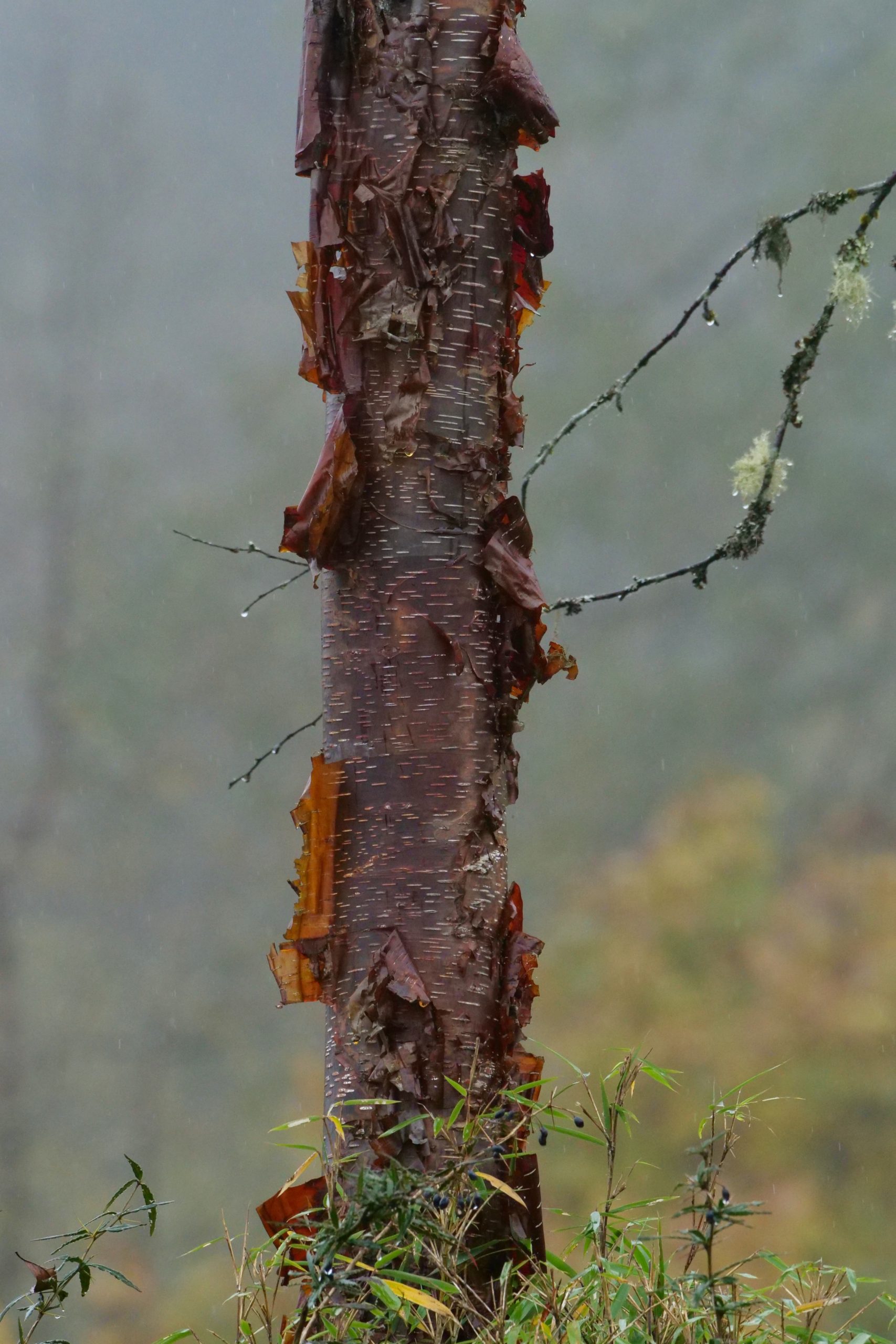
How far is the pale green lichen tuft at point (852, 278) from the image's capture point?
1.20 metres

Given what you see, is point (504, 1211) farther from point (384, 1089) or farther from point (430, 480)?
point (430, 480)

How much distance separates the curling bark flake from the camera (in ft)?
2.63

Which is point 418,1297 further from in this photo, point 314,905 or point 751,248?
point 751,248

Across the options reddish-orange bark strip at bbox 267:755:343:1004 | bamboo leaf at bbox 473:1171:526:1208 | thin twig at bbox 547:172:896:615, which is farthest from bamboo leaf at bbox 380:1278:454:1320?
thin twig at bbox 547:172:896:615

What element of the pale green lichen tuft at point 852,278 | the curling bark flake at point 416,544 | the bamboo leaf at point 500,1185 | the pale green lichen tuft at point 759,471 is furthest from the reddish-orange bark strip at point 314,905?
the pale green lichen tuft at point 852,278

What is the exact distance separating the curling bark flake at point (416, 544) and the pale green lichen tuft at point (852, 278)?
43cm

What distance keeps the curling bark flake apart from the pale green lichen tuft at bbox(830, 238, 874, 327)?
0.43 m

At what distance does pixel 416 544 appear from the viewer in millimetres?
839

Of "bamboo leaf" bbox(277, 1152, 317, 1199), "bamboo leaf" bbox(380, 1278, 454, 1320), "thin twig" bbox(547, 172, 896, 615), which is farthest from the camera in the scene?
"thin twig" bbox(547, 172, 896, 615)

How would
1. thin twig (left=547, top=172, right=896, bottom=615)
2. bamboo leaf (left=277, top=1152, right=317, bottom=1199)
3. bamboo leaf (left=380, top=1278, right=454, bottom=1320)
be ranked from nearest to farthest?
bamboo leaf (left=380, top=1278, right=454, bottom=1320)
bamboo leaf (left=277, top=1152, right=317, bottom=1199)
thin twig (left=547, top=172, right=896, bottom=615)

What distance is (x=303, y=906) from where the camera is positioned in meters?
0.82

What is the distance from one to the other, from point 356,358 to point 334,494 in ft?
0.34

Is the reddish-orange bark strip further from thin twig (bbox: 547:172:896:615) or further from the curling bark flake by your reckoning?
thin twig (bbox: 547:172:896:615)

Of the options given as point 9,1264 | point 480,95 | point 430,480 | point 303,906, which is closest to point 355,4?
point 480,95
